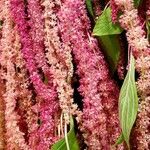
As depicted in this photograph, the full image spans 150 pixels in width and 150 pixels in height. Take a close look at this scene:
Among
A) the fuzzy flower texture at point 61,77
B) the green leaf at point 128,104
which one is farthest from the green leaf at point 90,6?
the green leaf at point 128,104

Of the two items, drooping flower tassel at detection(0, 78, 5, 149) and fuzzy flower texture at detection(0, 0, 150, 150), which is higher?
fuzzy flower texture at detection(0, 0, 150, 150)

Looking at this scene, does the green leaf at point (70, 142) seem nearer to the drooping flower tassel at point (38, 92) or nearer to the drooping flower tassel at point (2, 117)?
the drooping flower tassel at point (38, 92)

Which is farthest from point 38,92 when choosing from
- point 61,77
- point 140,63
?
point 140,63

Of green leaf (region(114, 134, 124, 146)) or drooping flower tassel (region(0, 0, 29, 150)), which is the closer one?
green leaf (region(114, 134, 124, 146))

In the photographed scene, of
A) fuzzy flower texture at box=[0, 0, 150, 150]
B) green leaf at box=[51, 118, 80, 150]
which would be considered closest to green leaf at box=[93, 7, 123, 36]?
fuzzy flower texture at box=[0, 0, 150, 150]

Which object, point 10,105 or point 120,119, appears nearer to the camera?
point 120,119

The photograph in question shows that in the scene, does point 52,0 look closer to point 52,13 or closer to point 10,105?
point 52,13

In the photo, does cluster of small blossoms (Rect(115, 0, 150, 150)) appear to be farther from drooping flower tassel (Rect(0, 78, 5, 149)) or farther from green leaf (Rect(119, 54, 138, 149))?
drooping flower tassel (Rect(0, 78, 5, 149))

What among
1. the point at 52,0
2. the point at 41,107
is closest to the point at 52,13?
the point at 52,0

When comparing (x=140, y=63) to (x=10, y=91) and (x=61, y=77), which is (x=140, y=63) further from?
(x=10, y=91)
